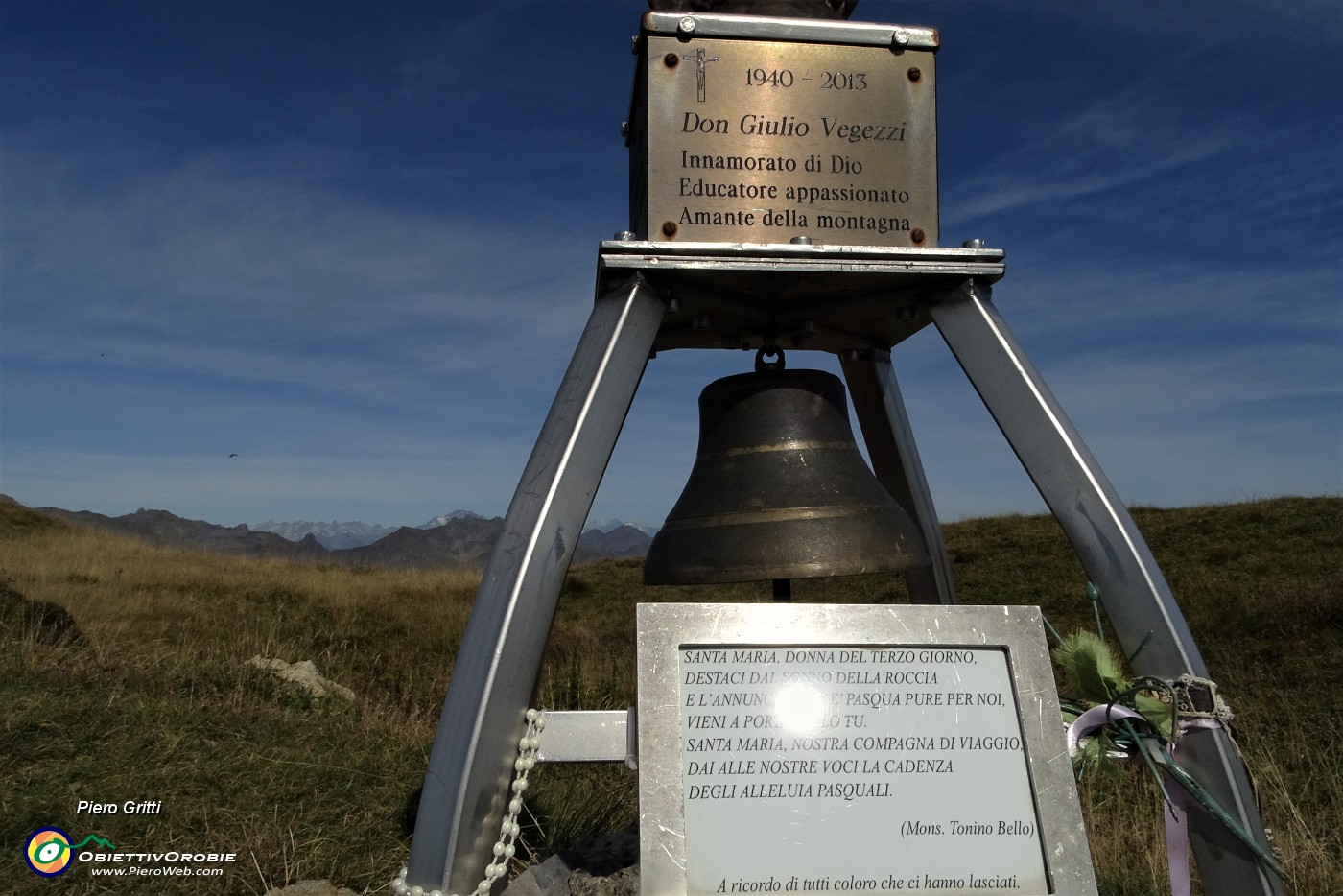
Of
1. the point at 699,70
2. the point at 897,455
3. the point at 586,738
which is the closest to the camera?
the point at 586,738

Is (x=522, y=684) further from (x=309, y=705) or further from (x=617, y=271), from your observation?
(x=309, y=705)

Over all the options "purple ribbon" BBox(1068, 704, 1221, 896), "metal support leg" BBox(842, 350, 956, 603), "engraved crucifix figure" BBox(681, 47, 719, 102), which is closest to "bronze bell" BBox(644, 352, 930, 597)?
"metal support leg" BBox(842, 350, 956, 603)

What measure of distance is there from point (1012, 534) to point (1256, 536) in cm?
354

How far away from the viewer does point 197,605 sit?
10492mm

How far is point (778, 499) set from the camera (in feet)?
9.05

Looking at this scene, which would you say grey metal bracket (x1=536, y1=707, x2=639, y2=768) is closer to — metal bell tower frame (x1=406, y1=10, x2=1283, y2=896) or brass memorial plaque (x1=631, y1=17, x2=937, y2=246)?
metal bell tower frame (x1=406, y1=10, x2=1283, y2=896)

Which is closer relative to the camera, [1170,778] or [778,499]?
[1170,778]

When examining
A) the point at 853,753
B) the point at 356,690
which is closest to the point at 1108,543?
the point at 853,753

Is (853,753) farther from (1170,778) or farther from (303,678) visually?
(303,678)

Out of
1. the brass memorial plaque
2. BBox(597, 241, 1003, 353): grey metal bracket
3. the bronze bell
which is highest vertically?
the brass memorial plaque

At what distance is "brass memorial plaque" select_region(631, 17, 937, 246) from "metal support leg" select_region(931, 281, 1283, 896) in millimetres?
342

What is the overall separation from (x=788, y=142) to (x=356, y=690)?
645cm

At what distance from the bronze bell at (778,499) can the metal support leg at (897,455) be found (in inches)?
12.7

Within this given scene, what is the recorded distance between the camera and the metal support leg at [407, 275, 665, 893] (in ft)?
6.98
